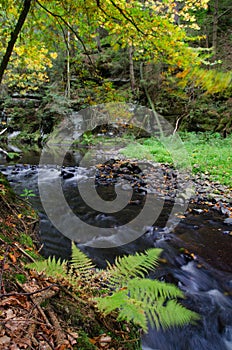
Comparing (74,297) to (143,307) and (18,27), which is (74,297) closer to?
(143,307)

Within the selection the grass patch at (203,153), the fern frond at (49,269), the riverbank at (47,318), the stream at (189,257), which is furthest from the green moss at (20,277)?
the grass patch at (203,153)

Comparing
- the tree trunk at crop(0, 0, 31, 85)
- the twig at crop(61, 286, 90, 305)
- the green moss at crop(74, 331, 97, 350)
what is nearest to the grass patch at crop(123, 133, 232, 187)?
the twig at crop(61, 286, 90, 305)

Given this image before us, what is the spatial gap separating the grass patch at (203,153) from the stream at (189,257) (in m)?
2.43

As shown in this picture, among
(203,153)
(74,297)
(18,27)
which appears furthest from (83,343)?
(203,153)

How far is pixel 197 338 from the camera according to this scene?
2.76m

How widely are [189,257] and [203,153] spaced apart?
731 centimetres

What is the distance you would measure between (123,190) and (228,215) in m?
3.36

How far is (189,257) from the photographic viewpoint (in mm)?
4211

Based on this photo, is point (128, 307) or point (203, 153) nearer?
point (128, 307)

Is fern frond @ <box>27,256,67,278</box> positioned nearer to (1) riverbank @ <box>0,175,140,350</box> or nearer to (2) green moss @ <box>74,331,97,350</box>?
(1) riverbank @ <box>0,175,140,350</box>

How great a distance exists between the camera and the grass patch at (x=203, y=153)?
829 cm

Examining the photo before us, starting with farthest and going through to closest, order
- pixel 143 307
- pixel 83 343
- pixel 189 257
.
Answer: pixel 189 257
pixel 143 307
pixel 83 343

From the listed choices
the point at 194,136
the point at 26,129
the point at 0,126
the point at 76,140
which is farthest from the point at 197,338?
the point at 0,126

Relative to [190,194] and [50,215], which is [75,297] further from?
[190,194]
